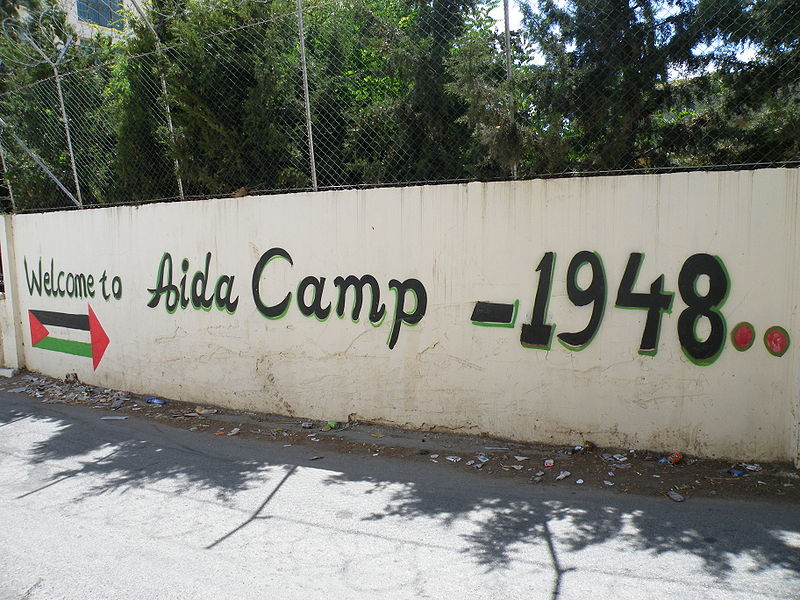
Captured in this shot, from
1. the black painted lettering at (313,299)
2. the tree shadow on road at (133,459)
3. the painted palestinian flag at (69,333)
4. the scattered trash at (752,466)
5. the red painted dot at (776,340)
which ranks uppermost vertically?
the black painted lettering at (313,299)

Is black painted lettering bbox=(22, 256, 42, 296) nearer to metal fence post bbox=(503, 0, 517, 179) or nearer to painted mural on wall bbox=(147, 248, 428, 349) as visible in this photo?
painted mural on wall bbox=(147, 248, 428, 349)

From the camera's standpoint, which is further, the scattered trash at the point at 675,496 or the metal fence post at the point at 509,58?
the metal fence post at the point at 509,58

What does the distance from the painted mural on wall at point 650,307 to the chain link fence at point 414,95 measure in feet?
2.87

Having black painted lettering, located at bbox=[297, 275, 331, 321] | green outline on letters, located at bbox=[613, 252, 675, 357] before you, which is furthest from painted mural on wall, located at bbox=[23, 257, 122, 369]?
green outline on letters, located at bbox=[613, 252, 675, 357]

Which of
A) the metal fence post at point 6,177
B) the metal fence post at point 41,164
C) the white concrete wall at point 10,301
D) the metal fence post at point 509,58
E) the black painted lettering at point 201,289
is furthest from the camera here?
the metal fence post at point 6,177

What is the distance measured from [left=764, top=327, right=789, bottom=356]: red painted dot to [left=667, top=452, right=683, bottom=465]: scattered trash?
101 centimetres

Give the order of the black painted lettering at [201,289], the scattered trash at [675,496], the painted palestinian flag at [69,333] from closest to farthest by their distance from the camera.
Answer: the scattered trash at [675,496]
the black painted lettering at [201,289]
the painted palestinian flag at [69,333]

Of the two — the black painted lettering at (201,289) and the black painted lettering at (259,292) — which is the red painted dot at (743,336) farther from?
the black painted lettering at (201,289)

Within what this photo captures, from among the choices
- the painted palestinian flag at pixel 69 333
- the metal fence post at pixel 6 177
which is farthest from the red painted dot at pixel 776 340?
the metal fence post at pixel 6 177

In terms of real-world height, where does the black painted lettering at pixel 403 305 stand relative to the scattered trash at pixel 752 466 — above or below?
above

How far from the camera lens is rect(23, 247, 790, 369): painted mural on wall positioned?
471cm

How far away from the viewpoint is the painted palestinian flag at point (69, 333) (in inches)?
321

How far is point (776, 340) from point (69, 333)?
324 inches

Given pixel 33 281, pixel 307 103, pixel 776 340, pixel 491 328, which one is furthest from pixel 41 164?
pixel 776 340
